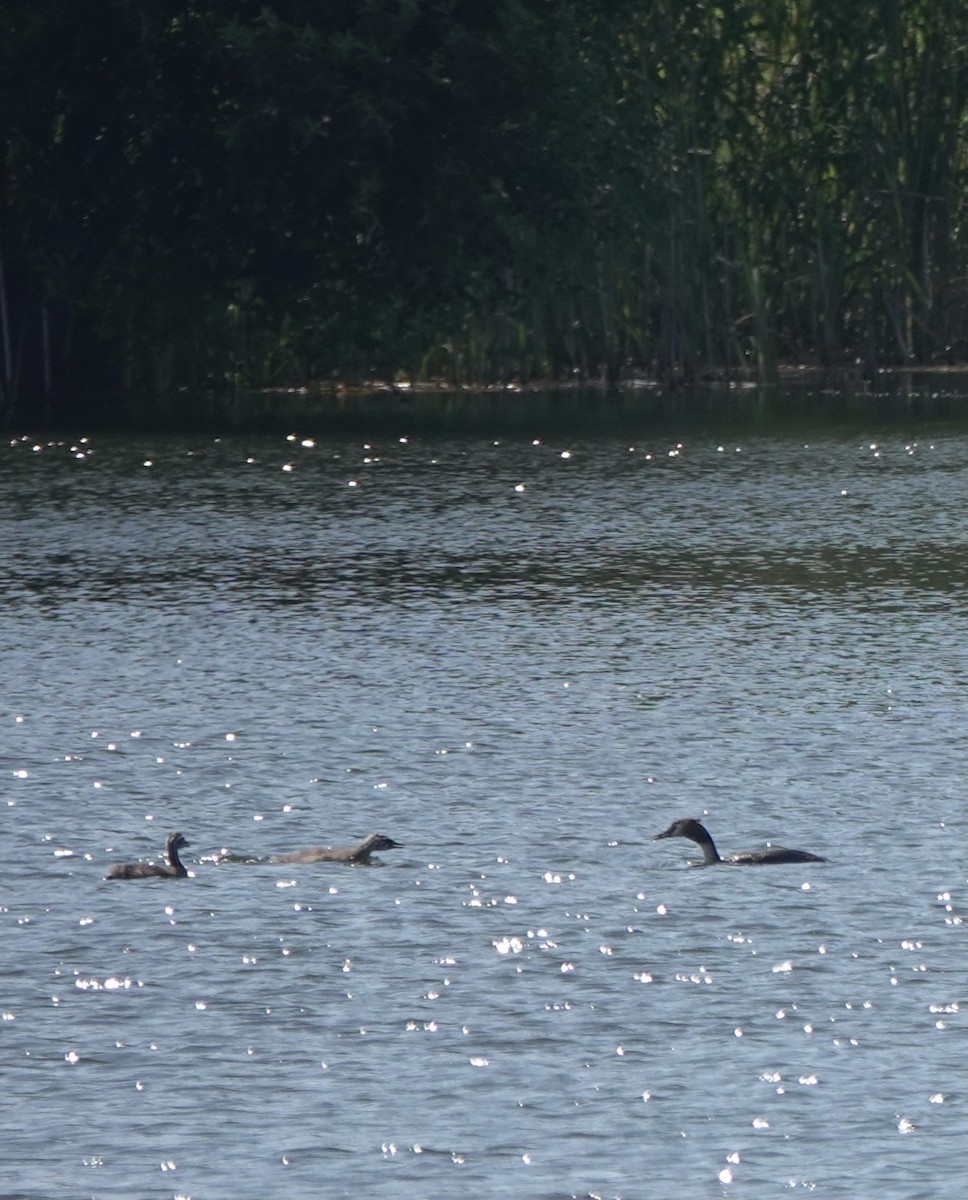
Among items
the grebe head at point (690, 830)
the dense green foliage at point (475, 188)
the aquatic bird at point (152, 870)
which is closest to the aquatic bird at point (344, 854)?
the aquatic bird at point (152, 870)

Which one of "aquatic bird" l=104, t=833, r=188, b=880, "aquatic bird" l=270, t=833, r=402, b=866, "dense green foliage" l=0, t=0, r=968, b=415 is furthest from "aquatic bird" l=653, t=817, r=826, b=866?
"dense green foliage" l=0, t=0, r=968, b=415

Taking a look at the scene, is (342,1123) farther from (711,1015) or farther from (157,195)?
(157,195)

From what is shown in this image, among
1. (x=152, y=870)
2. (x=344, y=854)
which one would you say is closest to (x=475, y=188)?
(x=344, y=854)

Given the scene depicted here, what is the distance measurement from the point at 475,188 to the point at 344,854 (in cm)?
1637

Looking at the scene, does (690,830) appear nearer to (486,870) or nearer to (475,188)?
(486,870)

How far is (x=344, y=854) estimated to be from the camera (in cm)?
618

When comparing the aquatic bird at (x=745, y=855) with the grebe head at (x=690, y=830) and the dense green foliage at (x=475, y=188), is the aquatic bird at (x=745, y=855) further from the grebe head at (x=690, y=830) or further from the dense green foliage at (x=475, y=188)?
the dense green foliage at (x=475, y=188)

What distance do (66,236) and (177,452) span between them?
5997 millimetres

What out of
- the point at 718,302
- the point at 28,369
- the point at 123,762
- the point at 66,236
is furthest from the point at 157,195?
the point at 123,762

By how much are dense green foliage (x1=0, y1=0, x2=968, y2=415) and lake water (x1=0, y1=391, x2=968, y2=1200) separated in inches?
383

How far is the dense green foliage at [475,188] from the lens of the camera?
21.8m

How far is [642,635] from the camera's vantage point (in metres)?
9.61

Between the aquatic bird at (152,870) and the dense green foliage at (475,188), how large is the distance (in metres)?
15.4

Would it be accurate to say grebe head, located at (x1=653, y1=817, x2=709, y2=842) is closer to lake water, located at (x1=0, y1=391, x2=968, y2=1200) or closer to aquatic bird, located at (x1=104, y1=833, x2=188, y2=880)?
lake water, located at (x1=0, y1=391, x2=968, y2=1200)
